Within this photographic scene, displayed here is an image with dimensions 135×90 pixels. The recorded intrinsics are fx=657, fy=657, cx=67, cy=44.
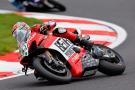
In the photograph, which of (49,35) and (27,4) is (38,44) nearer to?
(49,35)

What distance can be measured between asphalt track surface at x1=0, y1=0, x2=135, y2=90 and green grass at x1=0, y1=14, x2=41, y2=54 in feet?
7.47

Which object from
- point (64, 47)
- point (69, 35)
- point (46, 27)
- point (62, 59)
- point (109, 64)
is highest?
point (46, 27)

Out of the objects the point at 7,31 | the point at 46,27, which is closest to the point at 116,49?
the point at 7,31

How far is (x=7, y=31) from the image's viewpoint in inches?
610

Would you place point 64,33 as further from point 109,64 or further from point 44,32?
point 109,64

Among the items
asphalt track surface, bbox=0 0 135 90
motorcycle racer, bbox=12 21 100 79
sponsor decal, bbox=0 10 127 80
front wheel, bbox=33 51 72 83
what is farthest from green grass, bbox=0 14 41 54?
front wheel, bbox=33 51 72 83

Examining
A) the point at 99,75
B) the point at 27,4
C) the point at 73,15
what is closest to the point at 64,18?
the point at 73,15

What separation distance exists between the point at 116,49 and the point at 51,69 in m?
4.65

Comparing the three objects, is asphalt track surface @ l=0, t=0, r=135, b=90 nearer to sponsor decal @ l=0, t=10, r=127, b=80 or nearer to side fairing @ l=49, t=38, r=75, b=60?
sponsor decal @ l=0, t=10, r=127, b=80

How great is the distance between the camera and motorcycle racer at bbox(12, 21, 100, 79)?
10000 mm

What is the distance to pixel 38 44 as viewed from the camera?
9977 mm

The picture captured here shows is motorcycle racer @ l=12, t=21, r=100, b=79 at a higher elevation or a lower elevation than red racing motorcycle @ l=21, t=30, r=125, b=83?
higher

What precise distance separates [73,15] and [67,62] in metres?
9.84

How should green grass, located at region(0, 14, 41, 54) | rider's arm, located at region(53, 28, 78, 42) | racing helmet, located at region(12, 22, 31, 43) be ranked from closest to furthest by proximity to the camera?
1. racing helmet, located at region(12, 22, 31, 43)
2. rider's arm, located at region(53, 28, 78, 42)
3. green grass, located at region(0, 14, 41, 54)
